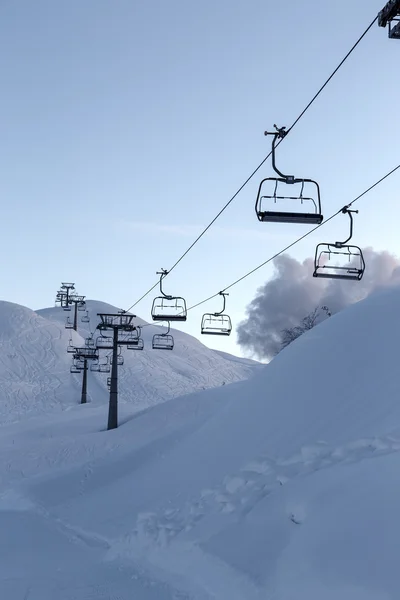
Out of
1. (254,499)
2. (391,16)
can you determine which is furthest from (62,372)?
(391,16)

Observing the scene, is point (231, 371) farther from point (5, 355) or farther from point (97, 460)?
point (97, 460)

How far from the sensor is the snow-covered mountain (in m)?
58.9

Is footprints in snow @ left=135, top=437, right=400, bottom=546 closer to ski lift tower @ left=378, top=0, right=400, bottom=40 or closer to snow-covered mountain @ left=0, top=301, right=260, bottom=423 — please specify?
ski lift tower @ left=378, top=0, right=400, bottom=40

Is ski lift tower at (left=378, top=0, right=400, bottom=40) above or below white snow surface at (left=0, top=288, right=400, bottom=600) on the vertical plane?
above

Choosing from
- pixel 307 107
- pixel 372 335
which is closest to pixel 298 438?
pixel 372 335

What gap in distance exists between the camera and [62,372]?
67.0 m

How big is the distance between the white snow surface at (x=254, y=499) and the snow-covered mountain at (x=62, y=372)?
99.9ft

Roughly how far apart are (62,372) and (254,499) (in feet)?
187

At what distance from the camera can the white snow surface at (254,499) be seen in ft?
28.2

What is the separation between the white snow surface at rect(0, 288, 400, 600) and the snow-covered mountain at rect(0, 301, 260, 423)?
30.5 meters

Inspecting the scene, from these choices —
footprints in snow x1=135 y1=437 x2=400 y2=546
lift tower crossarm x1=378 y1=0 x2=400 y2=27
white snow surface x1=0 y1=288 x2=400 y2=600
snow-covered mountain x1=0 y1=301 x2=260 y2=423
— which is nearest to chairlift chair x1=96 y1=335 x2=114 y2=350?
snow-covered mountain x1=0 y1=301 x2=260 y2=423

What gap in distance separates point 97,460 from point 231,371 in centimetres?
6191

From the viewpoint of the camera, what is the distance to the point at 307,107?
8.61m

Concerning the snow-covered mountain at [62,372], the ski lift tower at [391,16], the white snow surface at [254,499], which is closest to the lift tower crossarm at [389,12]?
the ski lift tower at [391,16]
